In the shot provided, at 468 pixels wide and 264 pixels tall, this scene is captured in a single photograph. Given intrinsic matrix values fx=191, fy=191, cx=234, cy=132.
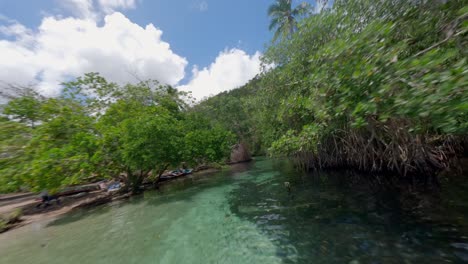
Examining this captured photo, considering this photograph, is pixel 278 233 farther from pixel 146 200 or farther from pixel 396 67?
pixel 146 200

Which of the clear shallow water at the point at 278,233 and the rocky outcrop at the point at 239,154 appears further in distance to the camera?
the rocky outcrop at the point at 239,154

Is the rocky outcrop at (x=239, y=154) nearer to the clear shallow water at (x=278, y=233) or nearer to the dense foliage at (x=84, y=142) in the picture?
the dense foliage at (x=84, y=142)

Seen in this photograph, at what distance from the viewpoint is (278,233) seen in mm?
4973

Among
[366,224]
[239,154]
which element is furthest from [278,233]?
[239,154]

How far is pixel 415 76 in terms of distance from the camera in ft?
7.45

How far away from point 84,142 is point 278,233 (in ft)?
31.7

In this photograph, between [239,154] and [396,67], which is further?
[239,154]

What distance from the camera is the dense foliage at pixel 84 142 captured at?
815 centimetres

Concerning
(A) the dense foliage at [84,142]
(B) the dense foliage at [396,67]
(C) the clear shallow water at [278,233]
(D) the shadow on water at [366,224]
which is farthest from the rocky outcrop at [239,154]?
(B) the dense foliage at [396,67]

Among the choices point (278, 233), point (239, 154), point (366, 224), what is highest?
point (239, 154)

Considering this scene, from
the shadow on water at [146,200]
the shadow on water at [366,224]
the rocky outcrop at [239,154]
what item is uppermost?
the rocky outcrop at [239,154]

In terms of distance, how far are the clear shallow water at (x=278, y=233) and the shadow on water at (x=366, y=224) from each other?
18 mm

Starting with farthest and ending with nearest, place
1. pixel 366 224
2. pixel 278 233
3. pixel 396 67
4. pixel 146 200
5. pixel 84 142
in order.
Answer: pixel 146 200, pixel 84 142, pixel 278 233, pixel 366 224, pixel 396 67

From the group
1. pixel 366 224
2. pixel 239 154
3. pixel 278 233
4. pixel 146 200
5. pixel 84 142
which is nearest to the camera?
pixel 366 224
